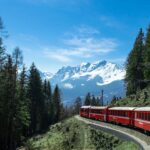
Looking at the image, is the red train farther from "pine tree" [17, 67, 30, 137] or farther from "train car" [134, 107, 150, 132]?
"pine tree" [17, 67, 30, 137]

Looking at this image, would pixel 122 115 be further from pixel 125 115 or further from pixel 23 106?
pixel 23 106

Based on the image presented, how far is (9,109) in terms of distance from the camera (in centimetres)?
4638

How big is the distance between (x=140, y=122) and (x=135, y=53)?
5389cm

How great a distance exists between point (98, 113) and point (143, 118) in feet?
99.3

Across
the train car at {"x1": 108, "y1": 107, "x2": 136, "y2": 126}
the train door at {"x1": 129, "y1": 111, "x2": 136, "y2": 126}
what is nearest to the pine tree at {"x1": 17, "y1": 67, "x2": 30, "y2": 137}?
the train car at {"x1": 108, "y1": 107, "x2": 136, "y2": 126}

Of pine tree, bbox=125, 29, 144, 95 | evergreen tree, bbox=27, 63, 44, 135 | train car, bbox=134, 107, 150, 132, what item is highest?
pine tree, bbox=125, 29, 144, 95

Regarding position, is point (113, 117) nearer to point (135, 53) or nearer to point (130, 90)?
point (135, 53)

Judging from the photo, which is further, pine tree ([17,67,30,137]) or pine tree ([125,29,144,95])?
pine tree ([125,29,144,95])

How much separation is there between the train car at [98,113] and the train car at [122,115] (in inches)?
127

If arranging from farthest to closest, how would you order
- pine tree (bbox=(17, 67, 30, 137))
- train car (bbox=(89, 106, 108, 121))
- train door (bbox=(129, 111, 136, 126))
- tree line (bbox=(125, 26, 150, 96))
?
tree line (bbox=(125, 26, 150, 96))
train car (bbox=(89, 106, 108, 121))
pine tree (bbox=(17, 67, 30, 137))
train door (bbox=(129, 111, 136, 126))

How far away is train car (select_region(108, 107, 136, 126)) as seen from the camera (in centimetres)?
4594

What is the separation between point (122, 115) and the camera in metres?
50.2

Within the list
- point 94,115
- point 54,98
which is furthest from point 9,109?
point 54,98

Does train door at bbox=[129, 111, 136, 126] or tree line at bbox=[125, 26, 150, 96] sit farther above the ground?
tree line at bbox=[125, 26, 150, 96]
